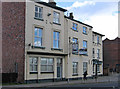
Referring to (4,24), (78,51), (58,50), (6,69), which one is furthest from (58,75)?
(4,24)

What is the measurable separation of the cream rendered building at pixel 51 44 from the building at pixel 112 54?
1402 inches

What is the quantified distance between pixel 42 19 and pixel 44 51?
431cm

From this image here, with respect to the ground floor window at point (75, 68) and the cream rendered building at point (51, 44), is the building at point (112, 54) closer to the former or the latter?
the cream rendered building at point (51, 44)

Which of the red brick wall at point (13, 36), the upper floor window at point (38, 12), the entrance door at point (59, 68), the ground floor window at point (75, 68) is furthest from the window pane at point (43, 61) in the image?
the ground floor window at point (75, 68)

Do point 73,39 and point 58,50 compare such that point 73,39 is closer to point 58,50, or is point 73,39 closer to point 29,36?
point 58,50

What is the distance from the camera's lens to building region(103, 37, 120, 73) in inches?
2645

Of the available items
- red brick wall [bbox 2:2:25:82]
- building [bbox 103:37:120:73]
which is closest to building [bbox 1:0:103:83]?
red brick wall [bbox 2:2:25:82]

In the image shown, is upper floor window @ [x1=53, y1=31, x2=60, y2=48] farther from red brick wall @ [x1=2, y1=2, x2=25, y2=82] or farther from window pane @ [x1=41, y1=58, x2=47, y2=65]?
red brick wall @ [x1=2, y1=2, x2=25, y2=82]

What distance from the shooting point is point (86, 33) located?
36531mm

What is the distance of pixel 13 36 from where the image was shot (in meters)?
24.6

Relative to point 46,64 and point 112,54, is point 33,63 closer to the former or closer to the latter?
point 46,64

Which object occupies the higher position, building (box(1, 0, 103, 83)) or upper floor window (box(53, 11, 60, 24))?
upper floor window (box(53, 11, 60, 24))

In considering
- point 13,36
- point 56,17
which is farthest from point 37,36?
point 56,17

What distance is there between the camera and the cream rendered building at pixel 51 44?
25.3 meters
